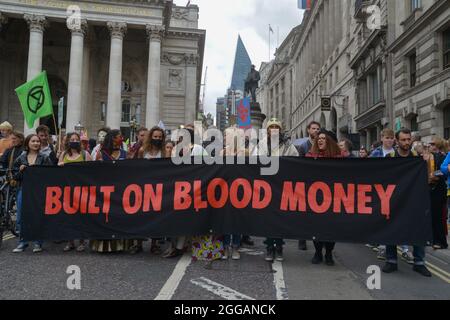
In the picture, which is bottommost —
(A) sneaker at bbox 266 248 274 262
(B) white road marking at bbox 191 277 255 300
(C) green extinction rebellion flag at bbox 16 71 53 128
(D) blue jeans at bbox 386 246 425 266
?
(B) white road marking at bbox 191 277 255 300

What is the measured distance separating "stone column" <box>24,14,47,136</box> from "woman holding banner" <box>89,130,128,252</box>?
2756 centimetres

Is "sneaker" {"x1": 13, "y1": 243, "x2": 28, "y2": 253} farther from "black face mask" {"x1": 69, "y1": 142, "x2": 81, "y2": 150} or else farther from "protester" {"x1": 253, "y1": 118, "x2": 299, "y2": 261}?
"protester" {"x1": 253, "y1": 118, "x2": 299, "y2": 261}

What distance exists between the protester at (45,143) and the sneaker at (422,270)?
638cm

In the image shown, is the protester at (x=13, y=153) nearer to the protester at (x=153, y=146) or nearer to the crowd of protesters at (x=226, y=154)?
the crowd of protesters at (x=226, y=154)

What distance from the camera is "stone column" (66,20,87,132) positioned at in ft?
103

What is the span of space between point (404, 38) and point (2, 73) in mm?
35397

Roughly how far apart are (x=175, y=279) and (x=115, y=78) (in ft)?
99.6

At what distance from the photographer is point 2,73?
119 ft

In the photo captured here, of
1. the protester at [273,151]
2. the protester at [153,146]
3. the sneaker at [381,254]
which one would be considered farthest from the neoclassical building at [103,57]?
the sneaker at [381,254]

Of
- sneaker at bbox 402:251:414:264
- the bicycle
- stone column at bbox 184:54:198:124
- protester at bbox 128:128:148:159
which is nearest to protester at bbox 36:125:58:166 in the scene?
the bicycle

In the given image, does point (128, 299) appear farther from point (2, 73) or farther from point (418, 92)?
point (2, 73)

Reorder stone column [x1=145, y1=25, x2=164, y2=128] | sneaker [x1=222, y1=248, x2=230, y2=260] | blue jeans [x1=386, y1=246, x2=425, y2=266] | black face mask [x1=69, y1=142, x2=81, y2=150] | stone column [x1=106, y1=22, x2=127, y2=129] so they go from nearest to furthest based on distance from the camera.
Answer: blue jeans [x1=386, y1=246, x2=425, y2=266] → sneaker [x1=222, y1=248, x2=230, y2=260] → black face mask [x1=69, y1=142, x2=81, y2=150] → stone column [x1=106, y1=22, x2=127, y2=129] → stone column [x1=145, y1=25, x2=164, y2=128]

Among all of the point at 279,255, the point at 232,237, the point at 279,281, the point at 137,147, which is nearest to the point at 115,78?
the point at 137,147

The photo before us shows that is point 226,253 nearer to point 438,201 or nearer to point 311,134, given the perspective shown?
point 311,134
